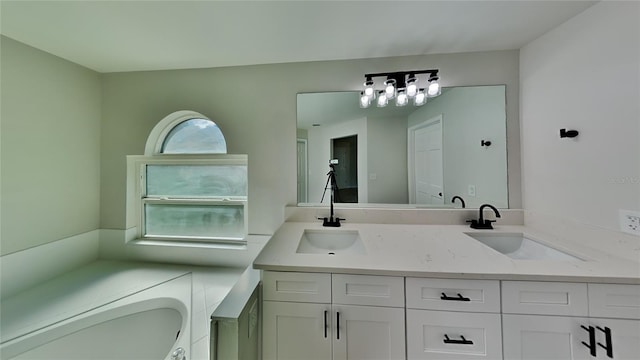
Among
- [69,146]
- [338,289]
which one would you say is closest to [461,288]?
[338,289]

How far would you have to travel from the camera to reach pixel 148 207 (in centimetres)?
222

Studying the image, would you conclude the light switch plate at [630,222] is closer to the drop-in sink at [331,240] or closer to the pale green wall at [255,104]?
the pale green wall at [255,104]

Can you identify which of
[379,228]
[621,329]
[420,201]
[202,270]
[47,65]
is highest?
[47,65]

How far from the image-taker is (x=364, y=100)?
1.75 m

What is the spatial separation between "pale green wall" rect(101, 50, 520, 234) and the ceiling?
0.37 feet

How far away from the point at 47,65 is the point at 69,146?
0.63 meters

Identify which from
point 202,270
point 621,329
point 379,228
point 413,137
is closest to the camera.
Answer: point 621,329

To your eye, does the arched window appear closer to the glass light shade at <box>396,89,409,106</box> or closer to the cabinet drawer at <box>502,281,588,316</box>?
the glass light shade at <box>396,89,409,106</box>

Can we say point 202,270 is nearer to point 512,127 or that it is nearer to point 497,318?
point 497,318

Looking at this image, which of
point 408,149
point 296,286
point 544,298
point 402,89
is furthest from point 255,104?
point 544,298

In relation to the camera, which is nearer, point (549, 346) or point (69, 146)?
point (549, 346)

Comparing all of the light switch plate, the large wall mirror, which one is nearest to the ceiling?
the large wall mirror

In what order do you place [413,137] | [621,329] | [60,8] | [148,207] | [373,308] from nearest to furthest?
[621,329] < [373,308] < [60,8] < [413,137] < [148,207]

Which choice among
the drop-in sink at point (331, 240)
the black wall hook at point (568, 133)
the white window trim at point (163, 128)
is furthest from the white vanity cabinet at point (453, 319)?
the white window trim at point (163, 128)
